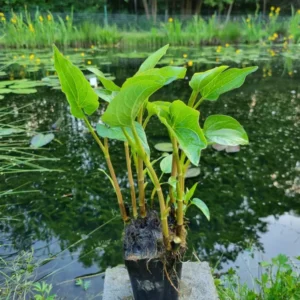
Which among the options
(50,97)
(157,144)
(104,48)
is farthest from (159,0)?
(157,144)

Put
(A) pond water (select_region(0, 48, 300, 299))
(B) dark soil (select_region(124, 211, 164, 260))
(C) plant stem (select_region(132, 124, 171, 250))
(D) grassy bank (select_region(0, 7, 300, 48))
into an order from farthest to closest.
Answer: (D) grassy bank (select_region(0, 7, 300, 48))
(A) pond water (select_region(0, 48, 300, 299))
(B) dark soil (select_region(124, 211, 164, 260))
(C) plant stem (select_region(132, 124, 171, 250))

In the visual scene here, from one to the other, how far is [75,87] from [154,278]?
40cm

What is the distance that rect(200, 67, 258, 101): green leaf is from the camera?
58cm

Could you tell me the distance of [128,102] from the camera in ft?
1.56

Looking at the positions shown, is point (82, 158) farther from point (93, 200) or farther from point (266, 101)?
point (266, 101)

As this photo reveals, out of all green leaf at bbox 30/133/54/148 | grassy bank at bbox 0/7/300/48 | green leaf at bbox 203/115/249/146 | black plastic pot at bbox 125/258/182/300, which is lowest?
grassy bank at bbox 0/7/300/48

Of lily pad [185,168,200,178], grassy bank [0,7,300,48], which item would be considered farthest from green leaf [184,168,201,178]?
grassy bank [0,7,300,48]

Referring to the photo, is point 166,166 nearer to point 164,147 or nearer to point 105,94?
point 105,94

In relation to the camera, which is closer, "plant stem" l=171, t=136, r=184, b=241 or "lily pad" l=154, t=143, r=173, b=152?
"plant stem" l=171, t=136, r=184, b=241

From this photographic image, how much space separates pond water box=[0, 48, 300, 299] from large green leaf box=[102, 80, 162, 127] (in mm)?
540

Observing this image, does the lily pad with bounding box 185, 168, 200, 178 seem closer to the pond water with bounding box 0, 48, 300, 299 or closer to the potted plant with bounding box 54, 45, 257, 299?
the pond water with bounding box 0, 48, 300, 299

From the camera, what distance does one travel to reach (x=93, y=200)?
148 cm

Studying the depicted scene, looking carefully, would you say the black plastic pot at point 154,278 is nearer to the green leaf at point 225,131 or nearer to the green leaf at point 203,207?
the green leaf at point 203,207

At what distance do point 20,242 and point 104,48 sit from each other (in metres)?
5.13
